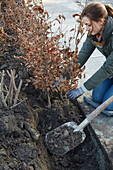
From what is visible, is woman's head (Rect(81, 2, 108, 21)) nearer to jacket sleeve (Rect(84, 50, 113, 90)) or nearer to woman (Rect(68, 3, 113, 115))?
woman (Rect(68, 3, 113, 115))

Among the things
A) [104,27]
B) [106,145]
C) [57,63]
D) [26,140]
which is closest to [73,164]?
[106,145]

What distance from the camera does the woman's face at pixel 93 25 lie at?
5.80 feet

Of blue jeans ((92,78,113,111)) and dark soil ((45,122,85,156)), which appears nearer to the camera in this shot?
dark soil ((45,122,85,156))

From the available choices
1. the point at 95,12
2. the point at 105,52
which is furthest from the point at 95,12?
the point at 105,52

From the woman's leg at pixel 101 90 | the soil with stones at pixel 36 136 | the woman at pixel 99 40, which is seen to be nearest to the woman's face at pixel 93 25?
the woman at pixel 99 40

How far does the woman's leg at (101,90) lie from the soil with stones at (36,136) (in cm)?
26

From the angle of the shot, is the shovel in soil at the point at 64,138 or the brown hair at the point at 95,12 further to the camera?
the shovel in soil at the point at 64,138

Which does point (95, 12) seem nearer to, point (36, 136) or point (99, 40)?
point (99, 40)

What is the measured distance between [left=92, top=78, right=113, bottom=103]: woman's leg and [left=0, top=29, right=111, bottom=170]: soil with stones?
10.2 inches

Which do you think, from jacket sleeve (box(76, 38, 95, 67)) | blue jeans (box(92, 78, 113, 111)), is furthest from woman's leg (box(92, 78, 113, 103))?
jacket sleeve (box(76, 38, 95, 67))

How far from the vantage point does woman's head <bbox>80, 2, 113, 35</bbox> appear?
1734 millimetres

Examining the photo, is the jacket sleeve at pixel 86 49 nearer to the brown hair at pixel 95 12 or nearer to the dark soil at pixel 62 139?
the brown hair at pixel 95 12

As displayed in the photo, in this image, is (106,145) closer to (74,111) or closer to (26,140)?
(74,111)

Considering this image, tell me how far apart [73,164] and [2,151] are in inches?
31.2
